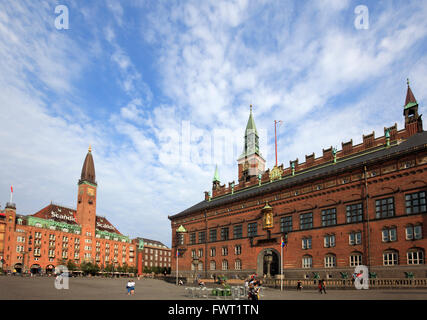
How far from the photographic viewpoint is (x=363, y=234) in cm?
4272

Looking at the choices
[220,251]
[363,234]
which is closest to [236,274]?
[220,251]

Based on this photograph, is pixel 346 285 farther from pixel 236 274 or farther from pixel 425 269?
pixel 236 274

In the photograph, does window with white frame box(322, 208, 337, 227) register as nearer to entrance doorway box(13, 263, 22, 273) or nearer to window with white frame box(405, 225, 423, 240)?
window with white frame box(405, 225, 423, 240)

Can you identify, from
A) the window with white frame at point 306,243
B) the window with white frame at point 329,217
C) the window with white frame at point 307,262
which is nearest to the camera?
the window with white frame at point 329,217

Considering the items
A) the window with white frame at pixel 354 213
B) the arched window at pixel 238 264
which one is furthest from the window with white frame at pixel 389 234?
the arched window at pixel 238 264

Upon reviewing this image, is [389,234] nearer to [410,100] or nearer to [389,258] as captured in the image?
[389,258]

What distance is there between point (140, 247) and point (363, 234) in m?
133

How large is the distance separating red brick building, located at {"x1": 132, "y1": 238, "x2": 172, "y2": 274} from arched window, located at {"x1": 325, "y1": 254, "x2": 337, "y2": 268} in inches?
4595

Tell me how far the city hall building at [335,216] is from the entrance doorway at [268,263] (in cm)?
15

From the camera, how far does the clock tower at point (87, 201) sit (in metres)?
132

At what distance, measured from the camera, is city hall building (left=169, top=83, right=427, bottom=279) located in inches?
1539

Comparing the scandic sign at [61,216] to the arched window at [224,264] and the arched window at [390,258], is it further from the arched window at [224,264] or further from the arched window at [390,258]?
the arched window at [390,258]

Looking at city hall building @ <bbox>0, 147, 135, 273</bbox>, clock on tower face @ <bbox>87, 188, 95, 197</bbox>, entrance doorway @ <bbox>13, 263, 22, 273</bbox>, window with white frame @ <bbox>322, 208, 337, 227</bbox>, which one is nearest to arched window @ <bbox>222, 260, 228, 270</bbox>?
window with white frame @ <bbox>322, 208, 337, 227</bbox>

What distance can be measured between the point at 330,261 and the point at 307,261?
3895 millimetres
